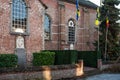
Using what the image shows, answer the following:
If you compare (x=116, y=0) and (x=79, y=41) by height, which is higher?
(x=116, y=0)

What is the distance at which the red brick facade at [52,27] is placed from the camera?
88.5 feet

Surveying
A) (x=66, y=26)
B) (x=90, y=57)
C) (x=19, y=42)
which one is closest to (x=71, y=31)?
(x=66, y=26)

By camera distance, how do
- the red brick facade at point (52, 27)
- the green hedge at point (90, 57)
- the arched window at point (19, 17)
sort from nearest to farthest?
the red brick facade at point (52, 27), the arched window at point (19, 17), the green hedge at point (90, 57)

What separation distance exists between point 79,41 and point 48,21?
7618 mm

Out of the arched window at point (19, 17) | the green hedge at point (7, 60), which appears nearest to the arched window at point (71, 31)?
the arched window at point (19, 17)

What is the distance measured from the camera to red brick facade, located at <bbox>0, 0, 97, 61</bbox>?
26984mm

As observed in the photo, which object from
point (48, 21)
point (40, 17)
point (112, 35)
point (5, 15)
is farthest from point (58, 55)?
point (112, 35)

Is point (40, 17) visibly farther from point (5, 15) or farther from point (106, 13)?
point (106, 13)

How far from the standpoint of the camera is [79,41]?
144 ft

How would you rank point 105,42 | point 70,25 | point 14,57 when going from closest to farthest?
point 14,57, point 105,42, point 70,25

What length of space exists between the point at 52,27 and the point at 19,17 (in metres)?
10.4

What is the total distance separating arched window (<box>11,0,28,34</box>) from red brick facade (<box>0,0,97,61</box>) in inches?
20.4

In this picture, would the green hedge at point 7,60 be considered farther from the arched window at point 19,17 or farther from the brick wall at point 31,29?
the arched window at point 19,17

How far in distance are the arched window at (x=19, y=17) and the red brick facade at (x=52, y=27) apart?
0.52 meters
